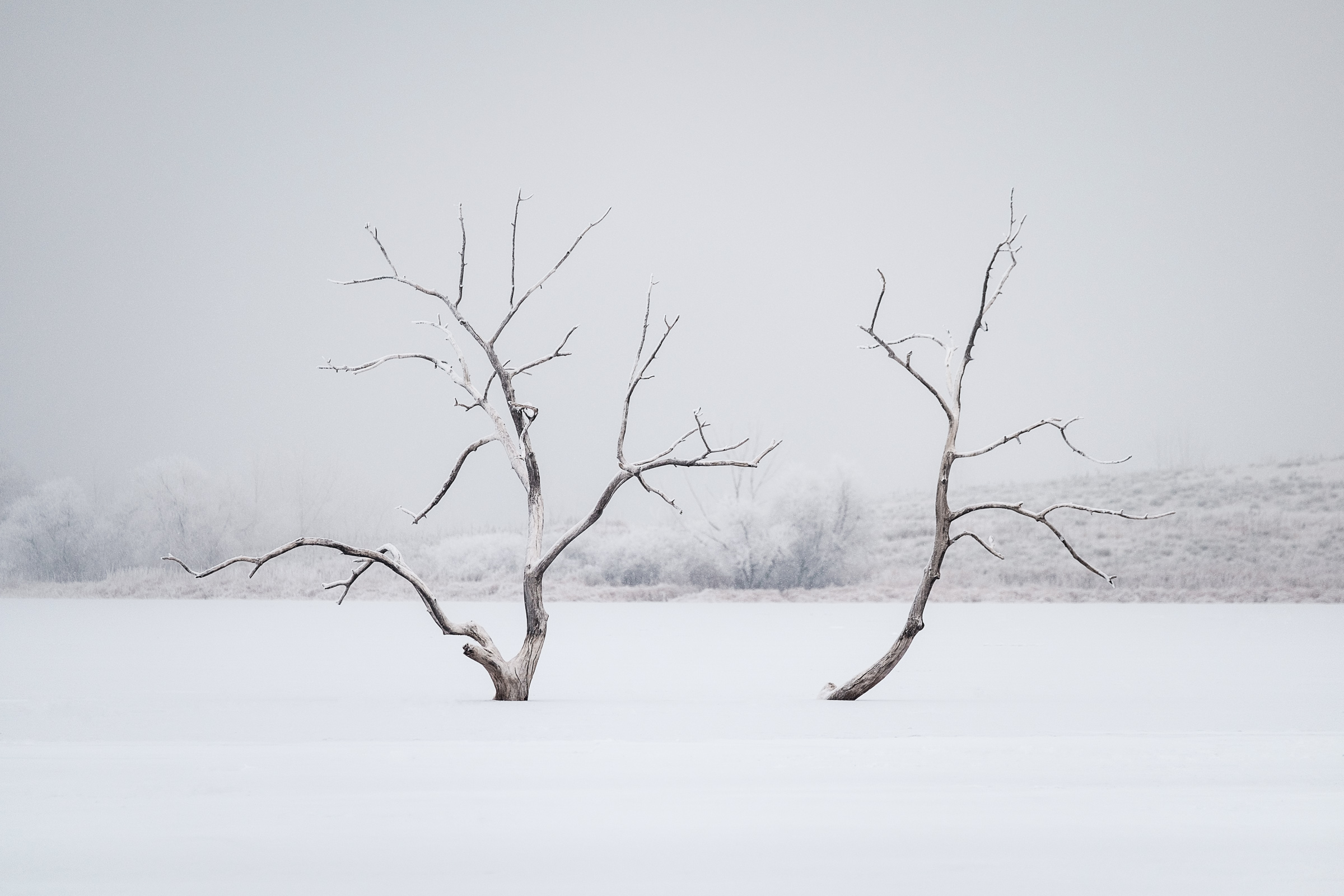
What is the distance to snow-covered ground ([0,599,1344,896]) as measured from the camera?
10.1ft

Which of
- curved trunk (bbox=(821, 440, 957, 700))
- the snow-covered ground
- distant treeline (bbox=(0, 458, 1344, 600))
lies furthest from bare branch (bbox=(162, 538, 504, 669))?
distant treeline (bbox=(0, 458, 1344, 600))

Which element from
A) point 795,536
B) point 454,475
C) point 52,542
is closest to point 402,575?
point 454,475

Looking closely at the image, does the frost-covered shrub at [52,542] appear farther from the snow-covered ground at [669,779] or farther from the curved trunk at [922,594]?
the curved trunk at [922,594]

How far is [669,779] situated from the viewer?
13.6 feet

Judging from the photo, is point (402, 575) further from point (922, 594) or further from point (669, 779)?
point (922, 594)

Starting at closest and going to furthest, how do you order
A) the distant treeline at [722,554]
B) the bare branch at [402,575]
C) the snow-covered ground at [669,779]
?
the snow-covered ground at [669,779], the bare branch at [402,575], the distant treeline at [722,554]

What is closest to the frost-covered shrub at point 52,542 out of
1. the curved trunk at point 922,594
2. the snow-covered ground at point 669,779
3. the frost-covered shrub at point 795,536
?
the frost-covered shrub at point 795,536

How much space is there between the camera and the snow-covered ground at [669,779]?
3074mm

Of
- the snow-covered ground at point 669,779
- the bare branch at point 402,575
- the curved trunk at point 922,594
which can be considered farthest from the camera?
the curved trunk at point 922,594

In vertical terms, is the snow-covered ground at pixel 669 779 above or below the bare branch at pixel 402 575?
below

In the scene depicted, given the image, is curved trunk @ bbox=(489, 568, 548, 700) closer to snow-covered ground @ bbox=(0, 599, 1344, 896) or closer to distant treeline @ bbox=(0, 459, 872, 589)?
snow-covered ground @ bbox=(0, 599, 1344, 896)

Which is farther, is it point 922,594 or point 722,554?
point 722,554

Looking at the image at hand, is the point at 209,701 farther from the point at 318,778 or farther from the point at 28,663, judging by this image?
the point at 28,663

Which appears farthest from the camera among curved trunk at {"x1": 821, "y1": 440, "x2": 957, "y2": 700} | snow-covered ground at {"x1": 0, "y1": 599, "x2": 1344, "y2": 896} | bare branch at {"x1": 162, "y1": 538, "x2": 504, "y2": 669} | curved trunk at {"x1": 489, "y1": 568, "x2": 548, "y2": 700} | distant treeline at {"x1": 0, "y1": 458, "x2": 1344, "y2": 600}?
distant treeline at {"x1": 0, "y1": 458, "x2": 1344, "y2": 600}
